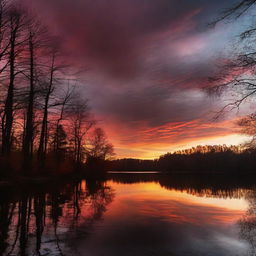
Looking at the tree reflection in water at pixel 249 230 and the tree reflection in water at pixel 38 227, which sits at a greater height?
the tree reflection in water at pixel 38 227

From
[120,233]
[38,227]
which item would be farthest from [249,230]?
[38,227]

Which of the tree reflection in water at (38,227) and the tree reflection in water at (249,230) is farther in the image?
the tree reflection in water at (249,230)

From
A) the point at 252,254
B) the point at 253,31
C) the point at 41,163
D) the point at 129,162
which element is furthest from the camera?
the point at 129,162

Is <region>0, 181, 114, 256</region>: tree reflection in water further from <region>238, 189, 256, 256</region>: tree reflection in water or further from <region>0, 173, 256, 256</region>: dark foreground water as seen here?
<region>238, 189, 256, 256</region>: tree reflection in water

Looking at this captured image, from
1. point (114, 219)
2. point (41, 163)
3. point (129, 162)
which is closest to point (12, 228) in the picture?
point (114, 219)

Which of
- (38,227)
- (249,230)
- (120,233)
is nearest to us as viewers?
(120,233)

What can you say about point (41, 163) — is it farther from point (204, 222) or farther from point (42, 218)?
point (204, 222)

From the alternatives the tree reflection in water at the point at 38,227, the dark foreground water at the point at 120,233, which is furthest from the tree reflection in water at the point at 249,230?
the tree reflection in water at the point at 38,227

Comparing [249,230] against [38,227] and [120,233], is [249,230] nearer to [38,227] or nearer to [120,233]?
[120,233]

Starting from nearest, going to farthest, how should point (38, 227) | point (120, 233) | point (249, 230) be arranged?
1. point (120, 233)
2. point (38, 227)
3. point (249, 230)

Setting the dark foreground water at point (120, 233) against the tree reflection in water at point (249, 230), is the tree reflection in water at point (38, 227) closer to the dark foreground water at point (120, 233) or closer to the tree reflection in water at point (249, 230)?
the dark foreground water at point (120, 233)

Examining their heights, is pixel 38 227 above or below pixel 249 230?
above

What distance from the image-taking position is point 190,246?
254 inches

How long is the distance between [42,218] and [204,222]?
607cm
